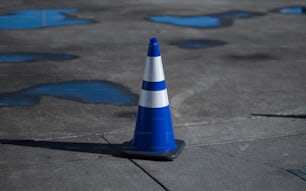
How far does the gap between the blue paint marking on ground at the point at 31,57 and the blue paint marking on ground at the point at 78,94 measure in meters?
1.74

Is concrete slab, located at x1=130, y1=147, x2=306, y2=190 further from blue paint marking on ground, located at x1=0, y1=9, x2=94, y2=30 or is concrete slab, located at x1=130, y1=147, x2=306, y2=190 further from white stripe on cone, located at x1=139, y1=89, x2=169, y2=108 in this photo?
blue paint marking on ground, located at x1=0, y1=9, x2=94, y2=30

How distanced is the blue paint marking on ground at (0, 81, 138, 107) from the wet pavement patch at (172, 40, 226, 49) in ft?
10.1

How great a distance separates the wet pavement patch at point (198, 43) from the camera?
1148 centimetres

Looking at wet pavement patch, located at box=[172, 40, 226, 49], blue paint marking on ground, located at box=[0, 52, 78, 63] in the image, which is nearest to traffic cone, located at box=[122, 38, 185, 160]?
blue paint marking on ground, located at box=[0, 52, 78, 63]

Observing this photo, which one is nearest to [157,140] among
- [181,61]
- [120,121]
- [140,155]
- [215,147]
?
[140,155]

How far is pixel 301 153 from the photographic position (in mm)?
5949

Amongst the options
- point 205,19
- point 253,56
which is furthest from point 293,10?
point 253,56

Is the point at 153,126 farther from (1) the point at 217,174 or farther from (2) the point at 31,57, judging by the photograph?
(2) the point at 31,57

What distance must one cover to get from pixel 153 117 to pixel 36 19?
951cm

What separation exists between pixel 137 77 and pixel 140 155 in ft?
11.0

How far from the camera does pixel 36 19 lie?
14.8 metres

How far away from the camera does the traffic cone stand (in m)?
5.83

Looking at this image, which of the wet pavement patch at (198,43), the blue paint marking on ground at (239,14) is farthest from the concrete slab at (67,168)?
the blue paint marking on ground at (239,14)

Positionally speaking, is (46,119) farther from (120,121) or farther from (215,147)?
(215,147)
